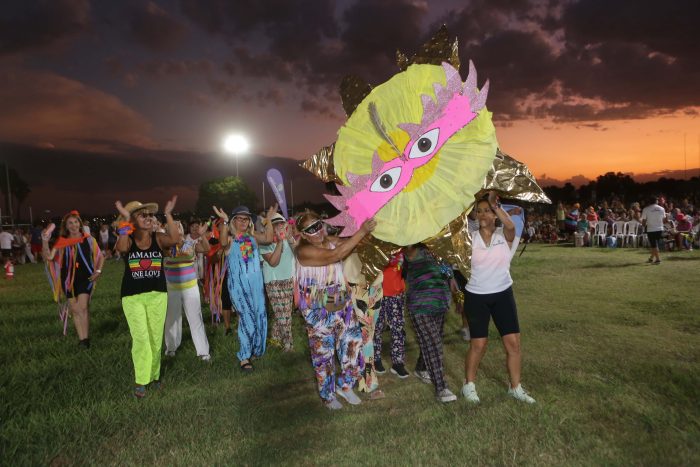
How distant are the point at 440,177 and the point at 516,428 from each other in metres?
2.09

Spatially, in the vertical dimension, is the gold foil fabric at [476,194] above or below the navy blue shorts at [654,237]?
above

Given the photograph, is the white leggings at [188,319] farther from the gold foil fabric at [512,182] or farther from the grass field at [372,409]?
the gold foil fabric at [512,182]

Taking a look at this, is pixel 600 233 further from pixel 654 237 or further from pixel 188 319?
pixel 188 319

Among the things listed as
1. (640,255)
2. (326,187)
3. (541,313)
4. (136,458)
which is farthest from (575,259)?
(136,458)

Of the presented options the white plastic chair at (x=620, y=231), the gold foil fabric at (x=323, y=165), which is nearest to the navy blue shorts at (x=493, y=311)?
the gold foil fabric at (x=323, y=165)

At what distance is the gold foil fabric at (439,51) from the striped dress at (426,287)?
69.3 inches

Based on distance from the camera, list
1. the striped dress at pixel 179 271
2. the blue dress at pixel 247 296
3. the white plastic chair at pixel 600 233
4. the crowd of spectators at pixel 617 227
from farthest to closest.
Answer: the white plastic chair at pixel 600 233
the crowd of spectators at pixel 617 227
the striped dress at pixel 179 271
the blue dress at pixel 247 296

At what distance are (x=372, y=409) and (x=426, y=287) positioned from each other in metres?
1.24

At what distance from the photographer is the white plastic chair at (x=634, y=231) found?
1980cm

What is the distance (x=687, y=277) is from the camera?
452 inches

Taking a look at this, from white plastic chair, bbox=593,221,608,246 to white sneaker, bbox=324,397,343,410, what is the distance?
765 inches

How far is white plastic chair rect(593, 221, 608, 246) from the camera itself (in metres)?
21.0

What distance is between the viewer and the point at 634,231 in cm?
2005

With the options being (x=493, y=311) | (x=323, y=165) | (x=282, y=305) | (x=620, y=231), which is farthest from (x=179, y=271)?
(x=620, y=231)
